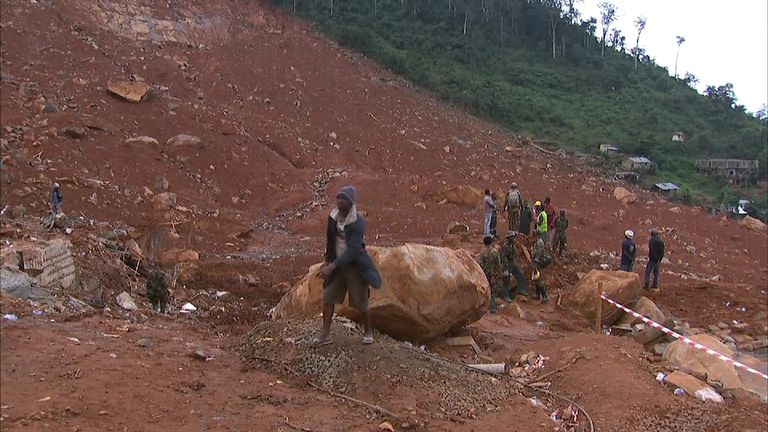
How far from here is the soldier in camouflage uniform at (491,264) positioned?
961cm

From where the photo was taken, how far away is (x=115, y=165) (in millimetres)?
16594

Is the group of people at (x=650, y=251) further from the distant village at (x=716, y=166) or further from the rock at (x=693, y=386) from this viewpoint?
the distant village at (x=716, y=166)

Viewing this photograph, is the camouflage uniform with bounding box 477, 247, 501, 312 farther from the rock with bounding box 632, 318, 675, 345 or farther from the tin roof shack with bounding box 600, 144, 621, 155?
the tin roof shack with bounding box 600, 144, 621, 155

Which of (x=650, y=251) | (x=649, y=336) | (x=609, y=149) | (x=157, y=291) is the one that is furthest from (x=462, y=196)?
(x=609, y=149)

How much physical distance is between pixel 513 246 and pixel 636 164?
26902 mm

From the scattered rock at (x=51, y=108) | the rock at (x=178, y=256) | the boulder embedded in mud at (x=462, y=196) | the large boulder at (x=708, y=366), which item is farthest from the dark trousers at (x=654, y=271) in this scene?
the scattered rock at (x=51, y=108)

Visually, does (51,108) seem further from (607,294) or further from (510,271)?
(607,294)

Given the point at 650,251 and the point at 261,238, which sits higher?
the point at 650,251

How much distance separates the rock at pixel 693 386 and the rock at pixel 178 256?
7.92 m

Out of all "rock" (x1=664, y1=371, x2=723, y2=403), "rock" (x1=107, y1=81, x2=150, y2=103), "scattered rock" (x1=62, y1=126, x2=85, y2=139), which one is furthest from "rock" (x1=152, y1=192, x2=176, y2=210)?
"rock" (x1=664, y1=371, x2=723, y2=403)

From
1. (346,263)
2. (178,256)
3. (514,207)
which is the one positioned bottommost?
(178,256)

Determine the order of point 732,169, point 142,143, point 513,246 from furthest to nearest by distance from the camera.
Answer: point 732,169, point 142,143, point 513,246

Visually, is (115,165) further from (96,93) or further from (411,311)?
(411,311)

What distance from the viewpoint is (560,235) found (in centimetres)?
1295
